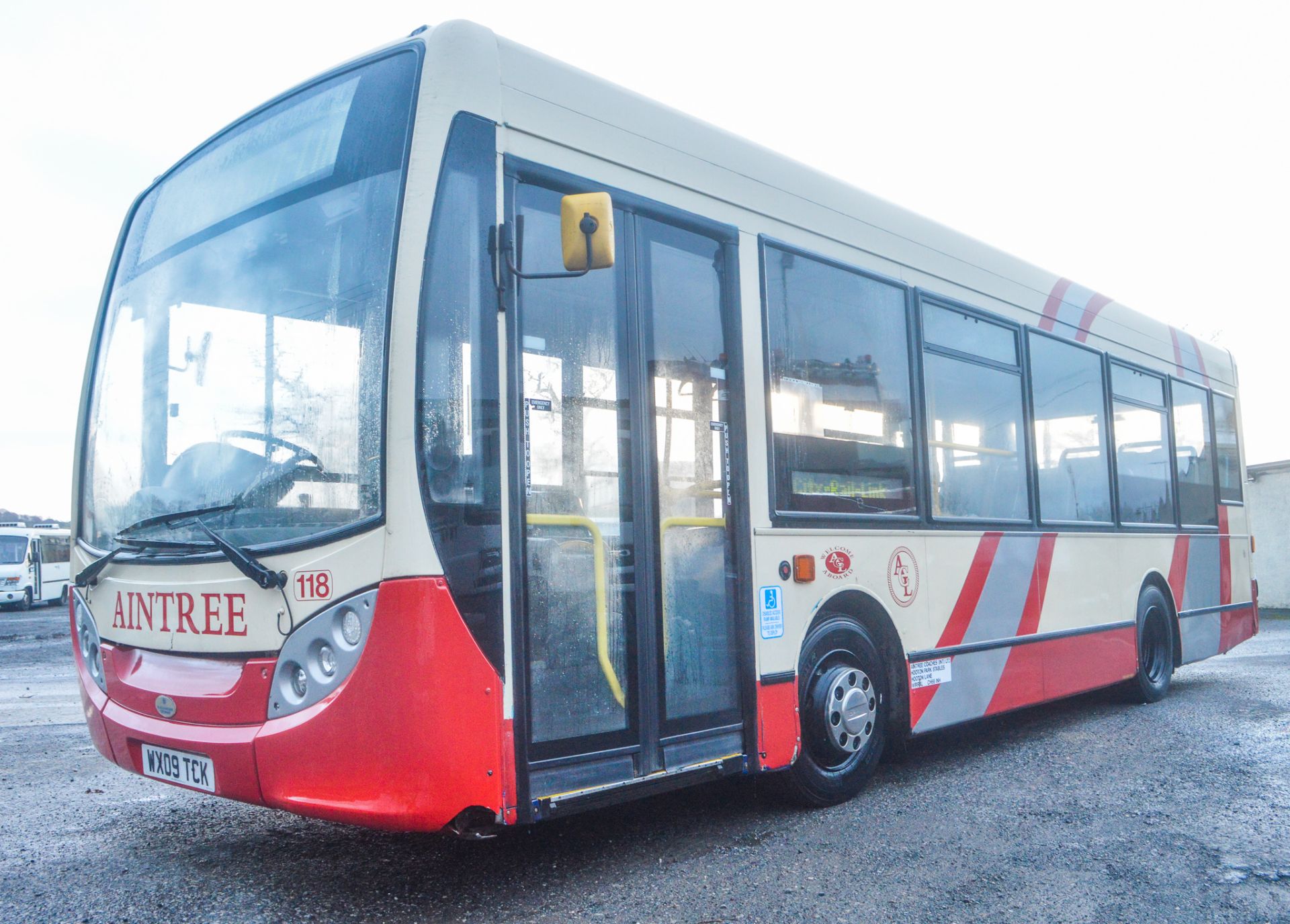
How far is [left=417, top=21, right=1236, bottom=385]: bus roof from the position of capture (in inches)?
154

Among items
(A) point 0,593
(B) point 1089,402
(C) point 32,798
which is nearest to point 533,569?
(C) point 32,798

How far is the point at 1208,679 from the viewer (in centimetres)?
1056

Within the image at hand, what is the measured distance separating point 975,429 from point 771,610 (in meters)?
2.49

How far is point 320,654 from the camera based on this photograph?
349cm

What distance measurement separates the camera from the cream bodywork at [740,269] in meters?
3.52

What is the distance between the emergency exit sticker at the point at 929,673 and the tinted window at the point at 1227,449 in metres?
5.70

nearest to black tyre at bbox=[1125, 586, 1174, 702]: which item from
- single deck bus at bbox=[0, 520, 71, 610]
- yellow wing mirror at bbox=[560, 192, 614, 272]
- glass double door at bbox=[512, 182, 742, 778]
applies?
glass double door at bbox=[512, 182, 742, 778]

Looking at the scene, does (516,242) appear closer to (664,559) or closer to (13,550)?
(664,559)

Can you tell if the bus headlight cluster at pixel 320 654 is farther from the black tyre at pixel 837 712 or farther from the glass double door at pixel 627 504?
the black tyre at pixel 837 712

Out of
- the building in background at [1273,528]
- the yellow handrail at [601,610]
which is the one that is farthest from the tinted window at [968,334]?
the building in background at [1273,528]

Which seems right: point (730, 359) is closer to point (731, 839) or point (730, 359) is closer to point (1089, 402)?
point (731, 839)

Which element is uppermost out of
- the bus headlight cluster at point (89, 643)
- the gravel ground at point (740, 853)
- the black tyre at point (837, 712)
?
the bus headlight cluster at point (89, 643)

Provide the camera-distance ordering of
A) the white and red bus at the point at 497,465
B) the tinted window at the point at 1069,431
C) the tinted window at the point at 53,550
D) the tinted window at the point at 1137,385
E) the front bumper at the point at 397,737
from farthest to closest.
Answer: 1. the tinted window at the point at 53,550
2. the tinted window at the point at 1137,385
3. the tinted window at the point at 1069,431
4. the white and red bus at the point at 497,465
5. the front bumper at the point at 397,737

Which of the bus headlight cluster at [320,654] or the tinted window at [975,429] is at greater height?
the tinted window at [975,429]
